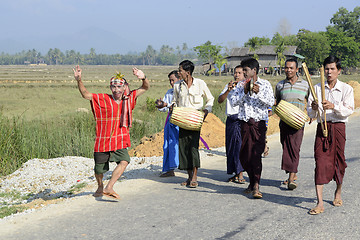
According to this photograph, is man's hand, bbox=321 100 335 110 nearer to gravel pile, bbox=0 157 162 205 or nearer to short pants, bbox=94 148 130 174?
short pants, bbox=94 148 130 174

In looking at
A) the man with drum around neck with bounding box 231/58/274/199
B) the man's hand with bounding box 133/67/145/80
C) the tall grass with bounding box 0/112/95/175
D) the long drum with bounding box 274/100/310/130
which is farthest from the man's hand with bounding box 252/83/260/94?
the tall grass with bounding box 0/112/95/175

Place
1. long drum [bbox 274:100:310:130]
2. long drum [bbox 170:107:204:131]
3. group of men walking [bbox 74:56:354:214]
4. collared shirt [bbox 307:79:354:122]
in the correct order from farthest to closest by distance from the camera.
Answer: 1. long drum [bbox 170:107:204:131]
2. long drum [bbox 274:100:310:130]
3. group of men walking [bbox 74:56:354:214]
4. collared shirt [bbox 307:79:354:122]

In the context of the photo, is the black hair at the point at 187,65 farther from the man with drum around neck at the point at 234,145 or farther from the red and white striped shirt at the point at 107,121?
the red and white striped shirt at the point at 107,121

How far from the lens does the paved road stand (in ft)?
15.2

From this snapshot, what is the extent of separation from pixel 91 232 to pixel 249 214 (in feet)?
6.20

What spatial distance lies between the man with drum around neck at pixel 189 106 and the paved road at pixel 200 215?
34 centimetres

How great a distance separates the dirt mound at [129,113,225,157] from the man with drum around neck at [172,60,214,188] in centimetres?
349

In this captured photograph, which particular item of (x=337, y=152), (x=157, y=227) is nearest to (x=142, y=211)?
(x=157, y=227)

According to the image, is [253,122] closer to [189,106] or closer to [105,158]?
[189,106]

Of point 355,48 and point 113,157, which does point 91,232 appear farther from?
point 355,48

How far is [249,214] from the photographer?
17.2ft

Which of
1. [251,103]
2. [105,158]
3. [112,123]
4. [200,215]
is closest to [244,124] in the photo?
[251,103]

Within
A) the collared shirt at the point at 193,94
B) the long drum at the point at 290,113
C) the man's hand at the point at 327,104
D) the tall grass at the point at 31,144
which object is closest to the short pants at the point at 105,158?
the collared shirt at the point at 193,94

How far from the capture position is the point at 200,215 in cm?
526
